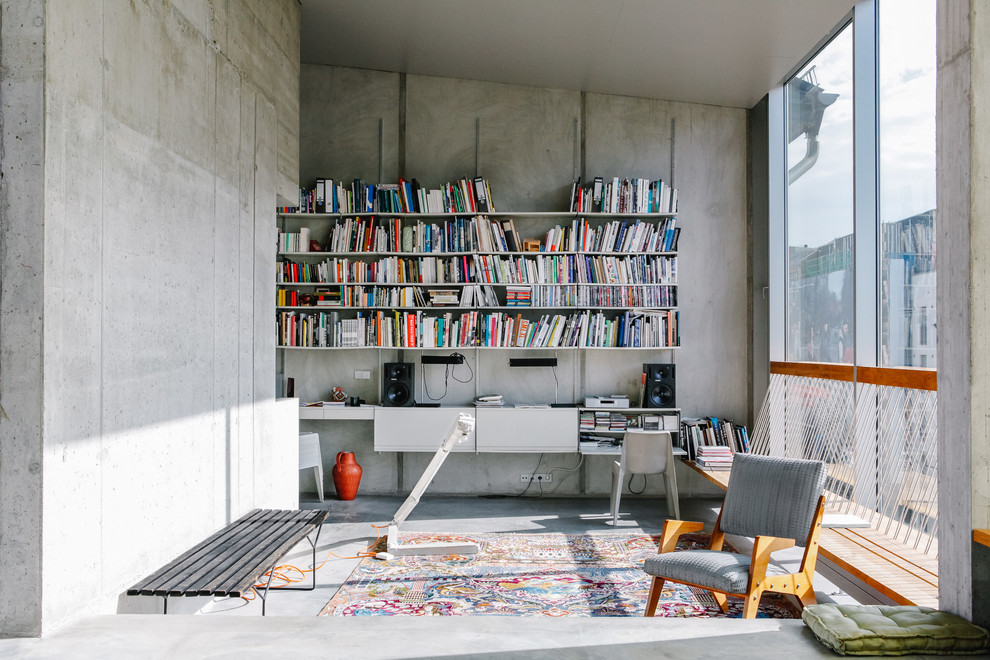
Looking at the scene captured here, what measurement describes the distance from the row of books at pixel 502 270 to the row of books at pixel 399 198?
1.48ft

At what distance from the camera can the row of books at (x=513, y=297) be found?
20.4ft

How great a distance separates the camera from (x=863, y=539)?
3.79 metres

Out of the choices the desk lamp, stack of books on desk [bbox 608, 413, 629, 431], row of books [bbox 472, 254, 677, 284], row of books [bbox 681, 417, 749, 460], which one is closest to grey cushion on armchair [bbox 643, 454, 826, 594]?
the desk lamp

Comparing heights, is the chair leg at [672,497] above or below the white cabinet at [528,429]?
below

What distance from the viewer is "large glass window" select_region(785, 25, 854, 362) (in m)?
4.88

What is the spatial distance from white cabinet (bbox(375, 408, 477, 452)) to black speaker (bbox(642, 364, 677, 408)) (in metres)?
1.61

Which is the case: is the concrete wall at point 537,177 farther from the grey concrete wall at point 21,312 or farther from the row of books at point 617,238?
the grey concrete wall at point 21,312

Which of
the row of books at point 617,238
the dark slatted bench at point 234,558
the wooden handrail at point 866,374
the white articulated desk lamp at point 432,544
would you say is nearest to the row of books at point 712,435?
the wooden handrail at point 866,374

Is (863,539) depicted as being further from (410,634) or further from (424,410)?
(424,410)

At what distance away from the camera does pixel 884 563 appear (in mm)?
3334

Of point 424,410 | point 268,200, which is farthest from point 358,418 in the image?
point 268,200

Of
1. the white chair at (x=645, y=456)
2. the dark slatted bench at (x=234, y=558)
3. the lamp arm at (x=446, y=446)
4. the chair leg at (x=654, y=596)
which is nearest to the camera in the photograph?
the dark slatted bench at (x=234, y=558)

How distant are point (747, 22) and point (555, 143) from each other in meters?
2.10

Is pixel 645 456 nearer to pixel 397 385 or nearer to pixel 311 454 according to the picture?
pixel 397 385
